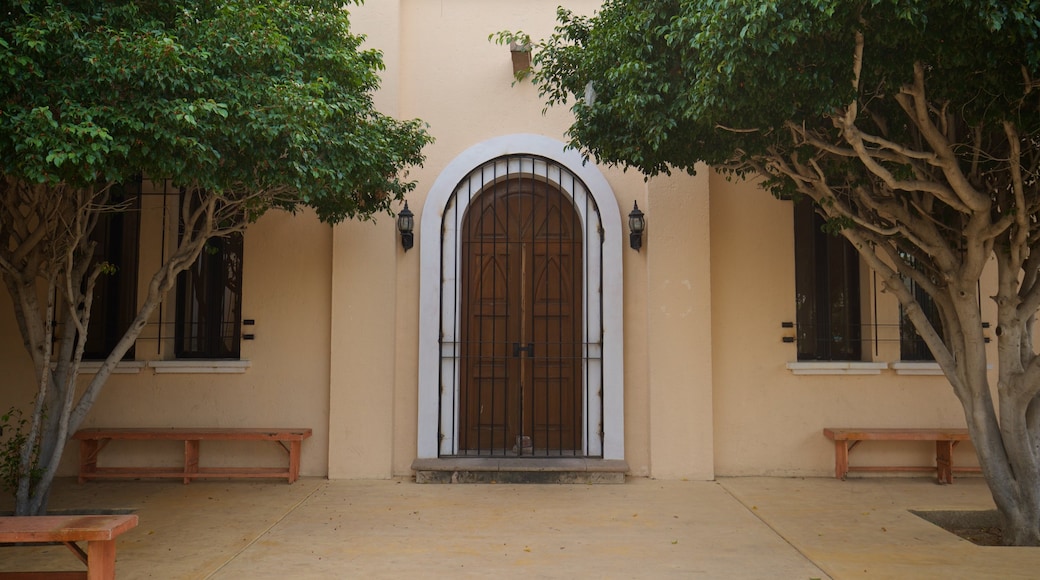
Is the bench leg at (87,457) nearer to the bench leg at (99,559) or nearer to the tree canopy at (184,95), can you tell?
the tree canopy at (184,95)

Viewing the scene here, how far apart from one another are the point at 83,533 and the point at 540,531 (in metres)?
3.02

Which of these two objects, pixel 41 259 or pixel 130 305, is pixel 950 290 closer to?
pixel 41 259

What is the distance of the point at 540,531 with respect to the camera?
18.5ft

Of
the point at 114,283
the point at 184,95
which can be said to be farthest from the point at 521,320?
the point at 114,283

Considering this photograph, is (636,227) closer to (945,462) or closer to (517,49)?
(517,49)

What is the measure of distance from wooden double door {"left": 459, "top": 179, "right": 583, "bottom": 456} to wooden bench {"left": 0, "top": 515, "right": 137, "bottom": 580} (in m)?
3.91

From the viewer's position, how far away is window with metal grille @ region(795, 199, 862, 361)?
775cm

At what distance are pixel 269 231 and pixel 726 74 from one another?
16.1 feet

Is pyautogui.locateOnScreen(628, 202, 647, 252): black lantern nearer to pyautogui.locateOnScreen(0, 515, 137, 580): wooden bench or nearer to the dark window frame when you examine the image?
the dark window frame

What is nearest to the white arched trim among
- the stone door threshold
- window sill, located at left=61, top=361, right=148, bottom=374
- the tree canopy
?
the stone door threshold

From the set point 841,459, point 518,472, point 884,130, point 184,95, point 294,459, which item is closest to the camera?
point 184,95

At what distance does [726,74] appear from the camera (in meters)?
4.54

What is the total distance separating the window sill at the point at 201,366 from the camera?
7.48m

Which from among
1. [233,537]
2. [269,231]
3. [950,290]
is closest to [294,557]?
[233,537]
